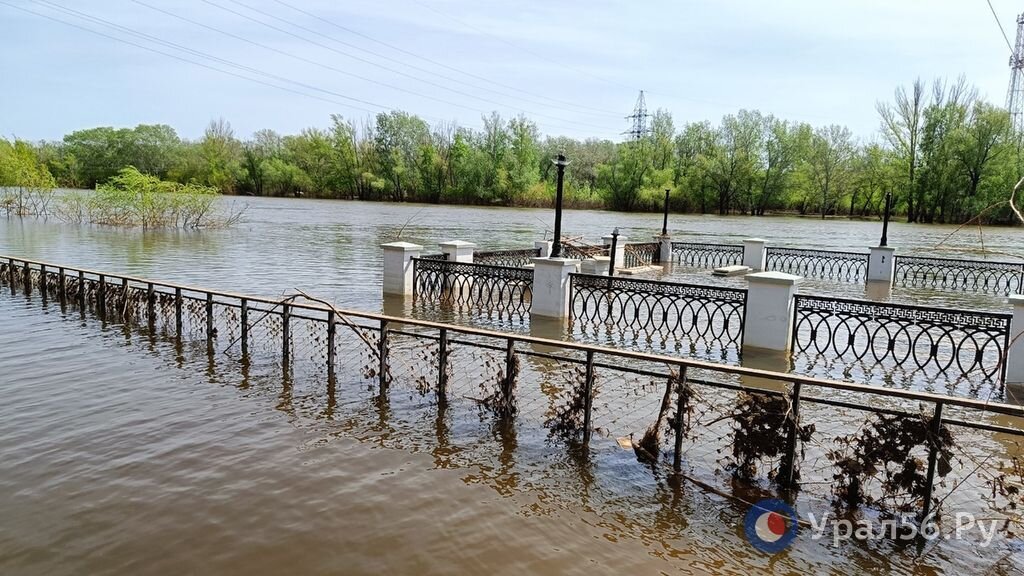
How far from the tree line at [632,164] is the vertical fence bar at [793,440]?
46936 millimetres

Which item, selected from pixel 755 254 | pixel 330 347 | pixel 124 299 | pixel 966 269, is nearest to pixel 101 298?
pixel 124 299

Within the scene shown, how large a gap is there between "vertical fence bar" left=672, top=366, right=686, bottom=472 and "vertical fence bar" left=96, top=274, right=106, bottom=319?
9139mm

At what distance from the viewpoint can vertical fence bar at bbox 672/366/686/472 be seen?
5191 mm

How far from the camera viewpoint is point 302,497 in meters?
4.75

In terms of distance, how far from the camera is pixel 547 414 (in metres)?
6.05

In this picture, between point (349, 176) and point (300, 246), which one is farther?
point (349, 176)

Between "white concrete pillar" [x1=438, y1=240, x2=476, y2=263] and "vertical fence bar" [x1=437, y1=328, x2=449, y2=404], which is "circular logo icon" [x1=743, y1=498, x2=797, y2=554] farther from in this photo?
"white concrete pillar" [x1=438, y1=240, x2=476, y2=263]

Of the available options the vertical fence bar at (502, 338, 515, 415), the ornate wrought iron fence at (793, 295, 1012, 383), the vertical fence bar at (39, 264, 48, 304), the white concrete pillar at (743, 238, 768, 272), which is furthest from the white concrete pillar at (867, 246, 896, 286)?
the vertical fence bar at (39, 264, 48, 304)

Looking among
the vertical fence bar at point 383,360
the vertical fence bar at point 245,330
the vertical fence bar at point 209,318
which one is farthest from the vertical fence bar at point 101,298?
the vertical fence bar at point 383,360

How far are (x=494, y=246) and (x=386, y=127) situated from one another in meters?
40.4

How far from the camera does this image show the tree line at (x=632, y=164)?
44219 mm

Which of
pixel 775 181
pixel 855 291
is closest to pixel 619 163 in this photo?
pixel 775 181

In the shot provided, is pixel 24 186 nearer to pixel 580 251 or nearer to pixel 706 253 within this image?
pixel 580 251

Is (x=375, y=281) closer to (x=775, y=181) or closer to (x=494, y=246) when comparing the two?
(x=494, y=246)
